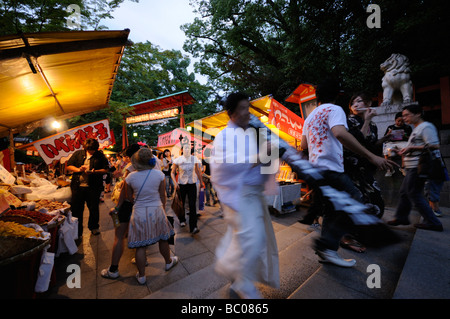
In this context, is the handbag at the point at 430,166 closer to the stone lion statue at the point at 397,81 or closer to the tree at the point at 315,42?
the stone lion statue at the point at 397,81

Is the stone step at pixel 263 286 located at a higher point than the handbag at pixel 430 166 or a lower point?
lower

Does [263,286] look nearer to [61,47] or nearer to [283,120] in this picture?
[61,47]

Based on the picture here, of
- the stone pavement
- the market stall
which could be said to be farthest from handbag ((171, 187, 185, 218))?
the market stall

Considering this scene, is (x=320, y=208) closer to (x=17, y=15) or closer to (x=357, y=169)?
(x=357, y=169)

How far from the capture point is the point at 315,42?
9.67 metres

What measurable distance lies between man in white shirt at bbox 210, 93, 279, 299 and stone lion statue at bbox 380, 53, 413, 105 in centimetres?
807

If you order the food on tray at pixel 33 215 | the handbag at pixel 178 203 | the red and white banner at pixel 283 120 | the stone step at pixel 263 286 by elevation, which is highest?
the red and white banner at pixel 283 120

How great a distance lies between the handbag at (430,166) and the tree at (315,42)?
668cm

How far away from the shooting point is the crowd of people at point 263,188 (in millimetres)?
1580

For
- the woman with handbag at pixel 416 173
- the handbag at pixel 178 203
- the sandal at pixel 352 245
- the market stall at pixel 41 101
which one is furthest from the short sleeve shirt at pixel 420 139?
the market stall at pixel 41 101

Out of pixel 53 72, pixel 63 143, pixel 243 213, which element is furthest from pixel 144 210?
pixel 63 143

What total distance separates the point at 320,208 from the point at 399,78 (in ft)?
25.3

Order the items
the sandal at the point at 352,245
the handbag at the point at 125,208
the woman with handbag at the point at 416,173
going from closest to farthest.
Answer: the sandal at the point at 352,245, the handbag at the point at 125,208, the woman with handbag at the point at 416,173

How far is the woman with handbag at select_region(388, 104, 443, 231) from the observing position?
293 centimetres
